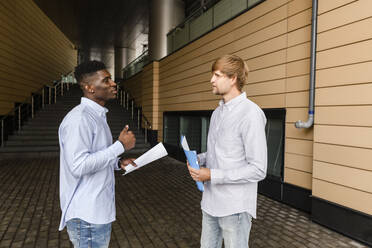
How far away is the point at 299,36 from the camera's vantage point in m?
4.20

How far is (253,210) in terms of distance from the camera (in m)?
1.48

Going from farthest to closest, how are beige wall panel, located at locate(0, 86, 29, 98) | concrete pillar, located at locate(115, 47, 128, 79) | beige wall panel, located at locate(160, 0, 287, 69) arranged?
concrete pillar, located at locate(115, 47, 128, 79), beige wall panel, located at locate(0, 86, 29, 98), beige wall panel, located at locate(160, 0, 287, 69)

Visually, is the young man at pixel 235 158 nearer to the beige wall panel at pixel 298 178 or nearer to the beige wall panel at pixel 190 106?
the beige wall panel at pixel 298 178

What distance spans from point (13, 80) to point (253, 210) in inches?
456

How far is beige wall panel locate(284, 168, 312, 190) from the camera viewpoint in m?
4.04

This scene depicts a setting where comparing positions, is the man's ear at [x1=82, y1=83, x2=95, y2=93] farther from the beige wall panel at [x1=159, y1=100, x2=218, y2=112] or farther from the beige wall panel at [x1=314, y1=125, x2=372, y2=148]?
the beige wall panel at [x1=159, y1=100, x2=218, y2=112]

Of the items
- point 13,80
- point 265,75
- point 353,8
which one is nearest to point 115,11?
point 13,80

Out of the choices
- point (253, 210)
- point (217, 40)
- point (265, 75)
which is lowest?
point (253, 210)

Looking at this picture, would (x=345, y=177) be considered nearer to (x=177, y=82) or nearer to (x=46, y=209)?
(x=46, y=209)

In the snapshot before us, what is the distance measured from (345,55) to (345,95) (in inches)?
21.3

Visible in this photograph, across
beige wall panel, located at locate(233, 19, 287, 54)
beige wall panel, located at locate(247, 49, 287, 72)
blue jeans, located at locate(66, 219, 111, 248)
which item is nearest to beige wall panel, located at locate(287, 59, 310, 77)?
beige wall panel, located at locate(247, 49, 287, 72)

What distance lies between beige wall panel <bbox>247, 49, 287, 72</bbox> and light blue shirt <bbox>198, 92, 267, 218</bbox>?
11.4ft

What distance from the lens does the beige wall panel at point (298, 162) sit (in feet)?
13.2

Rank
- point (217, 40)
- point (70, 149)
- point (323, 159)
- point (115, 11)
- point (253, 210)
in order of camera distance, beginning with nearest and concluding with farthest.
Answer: point (70, 149)
point (253, 210)
point (323, 159)
point (217, 40)
point (115, 11)
